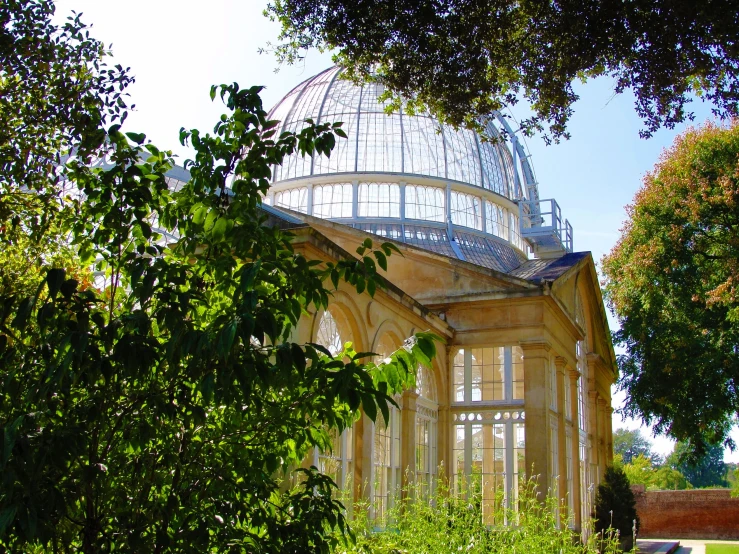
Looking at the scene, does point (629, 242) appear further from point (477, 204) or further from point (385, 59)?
point (385, 59)

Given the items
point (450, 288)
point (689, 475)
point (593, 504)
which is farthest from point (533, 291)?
point (689, 475)

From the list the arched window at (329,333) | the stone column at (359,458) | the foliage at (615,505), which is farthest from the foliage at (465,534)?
the foliage at (615,505)

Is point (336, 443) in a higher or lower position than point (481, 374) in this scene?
lower

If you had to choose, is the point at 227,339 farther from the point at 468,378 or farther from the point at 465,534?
the point at 468,378

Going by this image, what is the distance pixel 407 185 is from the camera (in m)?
22.5

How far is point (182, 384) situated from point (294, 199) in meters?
19.4

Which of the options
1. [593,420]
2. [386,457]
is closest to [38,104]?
[386,457]

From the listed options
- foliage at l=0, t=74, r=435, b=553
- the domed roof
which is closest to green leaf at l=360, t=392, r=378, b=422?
foliage at l=0, t=74, r=435, b=553

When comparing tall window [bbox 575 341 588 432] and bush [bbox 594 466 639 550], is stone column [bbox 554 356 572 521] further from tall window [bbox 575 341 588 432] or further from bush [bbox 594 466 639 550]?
bush [bbox 594 466 639 550]

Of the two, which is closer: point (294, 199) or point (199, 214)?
point (199, 214)

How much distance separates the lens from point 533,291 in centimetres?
1630

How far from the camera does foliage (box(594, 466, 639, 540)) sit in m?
21.4

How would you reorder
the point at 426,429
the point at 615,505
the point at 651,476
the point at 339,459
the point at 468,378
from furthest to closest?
the point at 651,476 < the point at 615,505 < the point at 468,378 < the point at 426,429 < the point at 339,459

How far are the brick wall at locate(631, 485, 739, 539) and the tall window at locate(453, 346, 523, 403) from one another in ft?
78.9
